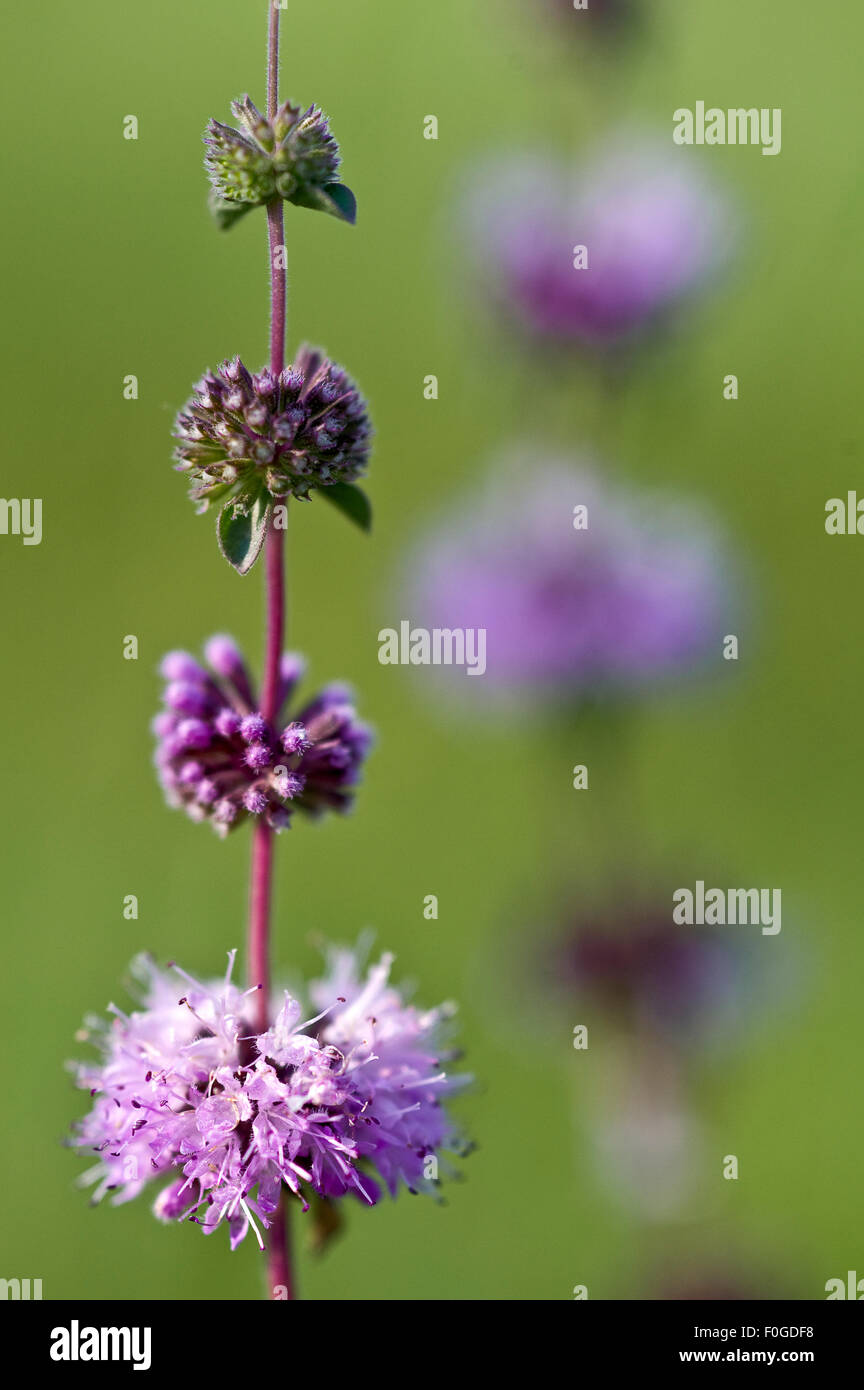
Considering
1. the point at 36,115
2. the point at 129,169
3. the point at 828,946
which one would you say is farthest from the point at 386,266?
the point at 828,946

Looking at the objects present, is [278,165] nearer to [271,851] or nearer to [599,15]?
[271,851]

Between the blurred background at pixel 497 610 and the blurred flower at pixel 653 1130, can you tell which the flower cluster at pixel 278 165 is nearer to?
the blurred background at pixel 497 610

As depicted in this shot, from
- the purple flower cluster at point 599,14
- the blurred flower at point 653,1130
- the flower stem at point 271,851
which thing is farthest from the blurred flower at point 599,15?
the blurred flower at point 653,1130

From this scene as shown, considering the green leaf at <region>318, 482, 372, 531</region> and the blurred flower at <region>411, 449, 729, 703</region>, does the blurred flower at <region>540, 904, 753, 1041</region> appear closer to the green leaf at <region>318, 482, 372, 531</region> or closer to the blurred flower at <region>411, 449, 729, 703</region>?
the blurred flower at <region>411, 449, 729, 703</region>

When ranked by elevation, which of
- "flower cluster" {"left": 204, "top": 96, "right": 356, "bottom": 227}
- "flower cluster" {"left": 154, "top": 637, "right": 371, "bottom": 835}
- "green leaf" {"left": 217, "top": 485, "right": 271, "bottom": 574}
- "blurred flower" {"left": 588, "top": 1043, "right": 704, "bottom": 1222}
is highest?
"flower cluster" {"left": 204, "top": 96, "right": 356, "bottom": 227}

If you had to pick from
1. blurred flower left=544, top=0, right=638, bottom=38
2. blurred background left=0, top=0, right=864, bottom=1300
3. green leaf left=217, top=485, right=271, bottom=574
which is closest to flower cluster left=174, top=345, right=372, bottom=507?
green leaf left=217, top=485, right=271, bottom=574
